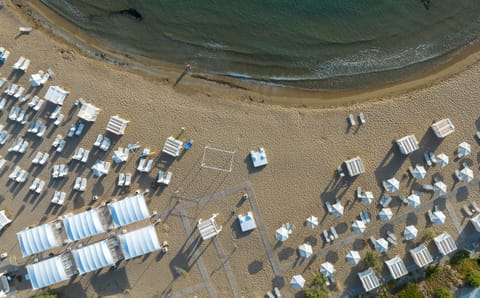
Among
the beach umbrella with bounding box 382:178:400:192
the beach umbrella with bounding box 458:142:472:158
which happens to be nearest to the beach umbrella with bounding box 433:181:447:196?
the beach umbrella with bounding box 458:142:472:158

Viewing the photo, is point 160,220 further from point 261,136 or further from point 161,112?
point 261,136

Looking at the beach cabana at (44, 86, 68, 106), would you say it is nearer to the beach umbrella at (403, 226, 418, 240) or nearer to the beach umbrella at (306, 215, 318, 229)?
the beach umbrella at (306, 215, 318, 229)

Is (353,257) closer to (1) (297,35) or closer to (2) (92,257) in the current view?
(1) (297,35)

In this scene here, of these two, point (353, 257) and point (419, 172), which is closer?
point (353, 257)

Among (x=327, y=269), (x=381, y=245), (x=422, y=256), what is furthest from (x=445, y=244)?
(x=327, y=269)

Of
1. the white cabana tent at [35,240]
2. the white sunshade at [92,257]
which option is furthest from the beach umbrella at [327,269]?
the white cabana tent at [35,240]

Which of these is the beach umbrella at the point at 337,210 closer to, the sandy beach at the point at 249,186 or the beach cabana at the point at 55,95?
the sandy beach at the point at 249,186
